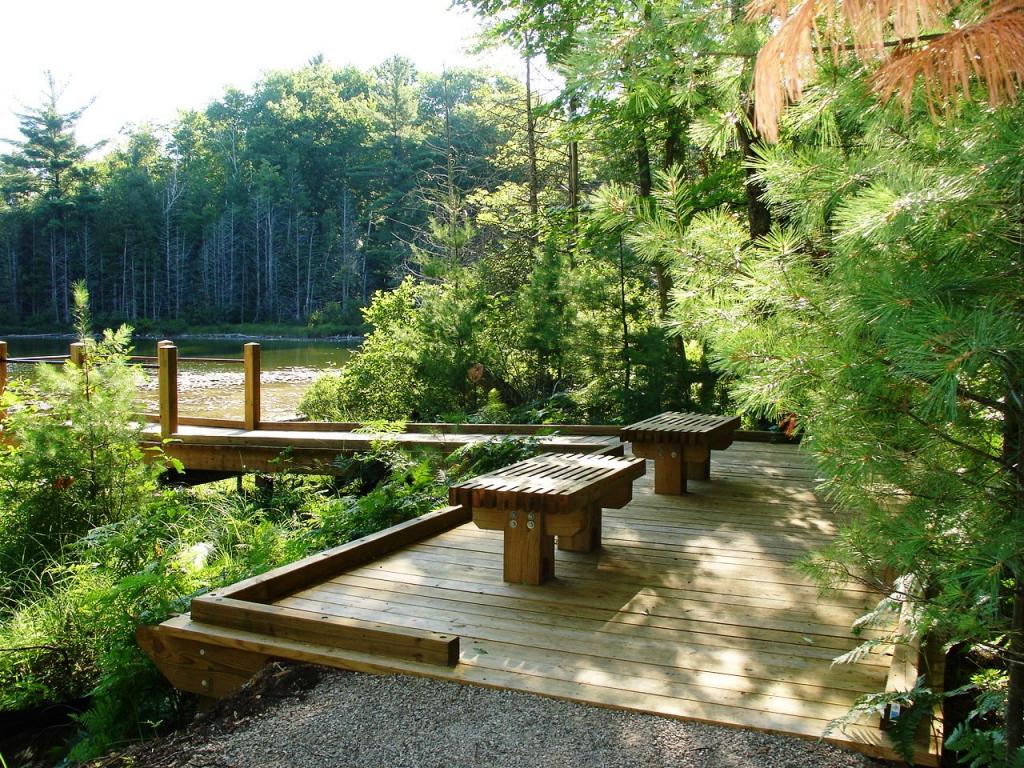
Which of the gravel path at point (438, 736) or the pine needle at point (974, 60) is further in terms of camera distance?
the gravel path at point (438, 736)

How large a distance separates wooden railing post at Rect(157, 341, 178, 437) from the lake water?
33 centimetres

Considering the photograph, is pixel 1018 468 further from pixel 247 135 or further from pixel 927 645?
pixel 247 135

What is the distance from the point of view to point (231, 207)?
50.9m

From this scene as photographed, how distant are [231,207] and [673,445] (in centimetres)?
4965

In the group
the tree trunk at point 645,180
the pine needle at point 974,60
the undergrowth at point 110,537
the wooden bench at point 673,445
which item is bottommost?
the undergrowth at point 110,537

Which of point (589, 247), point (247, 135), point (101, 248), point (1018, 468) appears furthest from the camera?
point (247, 135)

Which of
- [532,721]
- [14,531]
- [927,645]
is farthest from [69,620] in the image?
[927,645]

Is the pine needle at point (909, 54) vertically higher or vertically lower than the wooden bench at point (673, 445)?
higher

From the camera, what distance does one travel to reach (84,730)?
13.0 ft

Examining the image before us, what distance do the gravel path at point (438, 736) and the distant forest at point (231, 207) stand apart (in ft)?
119

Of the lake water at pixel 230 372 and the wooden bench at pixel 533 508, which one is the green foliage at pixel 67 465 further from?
the wooden bench at pixel 533 508

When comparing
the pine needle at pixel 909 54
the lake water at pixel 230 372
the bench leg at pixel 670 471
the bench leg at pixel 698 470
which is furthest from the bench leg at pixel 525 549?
the lake water at pixel 230 372

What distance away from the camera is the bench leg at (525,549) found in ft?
13.4

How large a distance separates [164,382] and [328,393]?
13.0 feet
